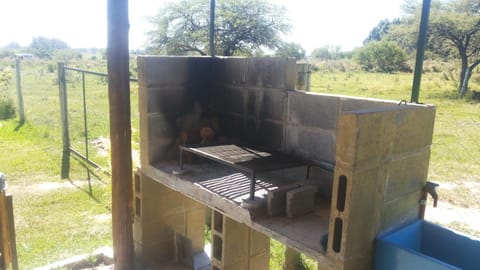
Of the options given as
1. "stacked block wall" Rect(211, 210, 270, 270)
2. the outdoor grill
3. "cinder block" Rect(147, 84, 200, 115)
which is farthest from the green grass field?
"cinder block" Rect(147, 84, 200, 115)

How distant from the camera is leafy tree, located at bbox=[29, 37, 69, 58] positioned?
6885 cm

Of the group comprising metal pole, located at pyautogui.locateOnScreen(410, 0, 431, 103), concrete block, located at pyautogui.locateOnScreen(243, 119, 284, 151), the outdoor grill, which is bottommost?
the outdoor grill

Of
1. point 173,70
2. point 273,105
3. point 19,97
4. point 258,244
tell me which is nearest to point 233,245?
point 258,244

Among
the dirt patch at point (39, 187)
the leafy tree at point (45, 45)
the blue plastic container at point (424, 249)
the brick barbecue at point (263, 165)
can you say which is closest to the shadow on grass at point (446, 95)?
the brick barbecue at point (263, 165)

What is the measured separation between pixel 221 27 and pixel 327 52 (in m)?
49.6

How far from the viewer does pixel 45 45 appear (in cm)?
7850

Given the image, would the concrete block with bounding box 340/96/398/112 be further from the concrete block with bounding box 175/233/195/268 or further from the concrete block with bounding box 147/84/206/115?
the concrete block with bounding box 175/233/195/268

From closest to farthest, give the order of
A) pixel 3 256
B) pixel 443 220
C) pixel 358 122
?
pixel 358 122
pixel 3 256
pixel 443 220

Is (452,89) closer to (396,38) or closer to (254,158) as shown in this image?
(396,38)

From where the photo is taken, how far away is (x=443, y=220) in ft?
19.4

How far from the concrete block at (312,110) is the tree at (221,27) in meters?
14.0

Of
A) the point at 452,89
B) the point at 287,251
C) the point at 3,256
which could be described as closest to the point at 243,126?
the point at 287,251

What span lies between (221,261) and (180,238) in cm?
105

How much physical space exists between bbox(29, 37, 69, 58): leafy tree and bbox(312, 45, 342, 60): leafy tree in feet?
136
